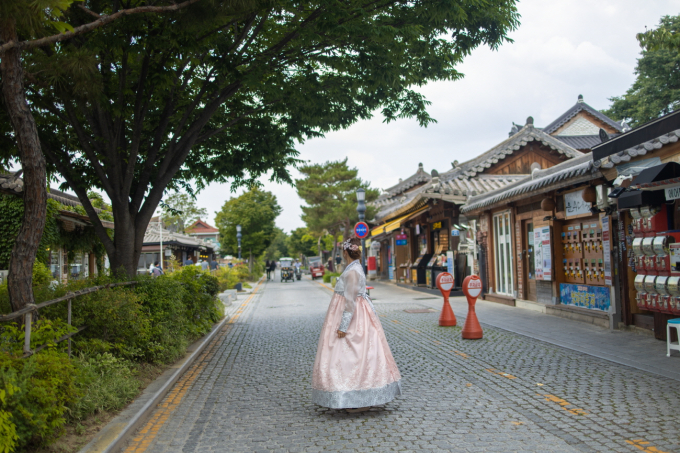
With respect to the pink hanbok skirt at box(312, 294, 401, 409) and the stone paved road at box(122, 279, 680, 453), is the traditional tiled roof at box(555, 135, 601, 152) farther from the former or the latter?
the pink hanbok skirt at box(312, 294, 401, 409)

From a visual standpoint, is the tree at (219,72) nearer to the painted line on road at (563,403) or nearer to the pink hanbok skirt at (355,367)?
the pink hanbok skirt at (355,367)

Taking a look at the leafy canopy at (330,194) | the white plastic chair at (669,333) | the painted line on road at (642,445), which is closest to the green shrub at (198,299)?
the painted line on road at (642,445)

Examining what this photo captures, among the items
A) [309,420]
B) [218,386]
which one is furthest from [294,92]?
[309,420]

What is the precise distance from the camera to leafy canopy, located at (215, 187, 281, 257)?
159 feet

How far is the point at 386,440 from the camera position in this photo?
179 inches

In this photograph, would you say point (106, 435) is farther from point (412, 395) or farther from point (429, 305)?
point (429, 305)

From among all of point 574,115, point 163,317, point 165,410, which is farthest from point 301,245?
point 165,410

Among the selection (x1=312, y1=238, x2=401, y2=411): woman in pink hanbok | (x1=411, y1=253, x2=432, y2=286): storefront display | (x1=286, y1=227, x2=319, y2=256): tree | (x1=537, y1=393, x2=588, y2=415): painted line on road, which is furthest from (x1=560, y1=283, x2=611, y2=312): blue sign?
(x1=286, y1=227, x2=319, y2=256): tree

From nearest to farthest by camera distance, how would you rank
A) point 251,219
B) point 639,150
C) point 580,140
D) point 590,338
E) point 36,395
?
1. point 36,395
2. point 639,150
3. point 590,338
4. point 580,140
5. point 251,219

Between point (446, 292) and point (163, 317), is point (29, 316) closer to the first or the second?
point (163, 317)

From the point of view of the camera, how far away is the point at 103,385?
5348 millimetres

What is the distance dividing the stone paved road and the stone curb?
107mm

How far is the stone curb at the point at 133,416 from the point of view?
4359mm

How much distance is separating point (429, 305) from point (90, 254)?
12.5 metres
